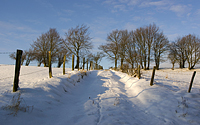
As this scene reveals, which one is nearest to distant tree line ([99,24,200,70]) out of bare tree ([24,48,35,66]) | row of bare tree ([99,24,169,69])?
row of bare tree ([99,24,169,69])

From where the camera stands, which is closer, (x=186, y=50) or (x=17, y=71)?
(x=17, y=71)

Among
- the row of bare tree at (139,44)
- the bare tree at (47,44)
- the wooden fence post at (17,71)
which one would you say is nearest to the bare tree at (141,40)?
the row of bare tree at (139,44)

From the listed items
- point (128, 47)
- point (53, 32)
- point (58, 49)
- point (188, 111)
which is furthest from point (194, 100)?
point (53, 32)

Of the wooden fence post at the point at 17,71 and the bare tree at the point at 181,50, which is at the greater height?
the bare tree at the point at 181,50

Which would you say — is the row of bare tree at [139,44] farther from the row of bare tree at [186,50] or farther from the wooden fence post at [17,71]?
the wooden fence post at [17,71]

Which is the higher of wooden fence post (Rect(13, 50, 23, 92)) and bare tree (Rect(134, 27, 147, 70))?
bare tree (Rect(134, 27, 147, 70))

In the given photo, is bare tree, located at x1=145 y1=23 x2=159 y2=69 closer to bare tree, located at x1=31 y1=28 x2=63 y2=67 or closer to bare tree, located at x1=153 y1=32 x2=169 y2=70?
bare tree, located at x1=153 y1=32 x2=169 y2=70

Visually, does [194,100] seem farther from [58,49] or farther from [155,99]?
[58,49]

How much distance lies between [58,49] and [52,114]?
30.1m

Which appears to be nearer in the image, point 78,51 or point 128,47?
point 78,51

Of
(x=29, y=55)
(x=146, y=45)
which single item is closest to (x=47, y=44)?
(x=29, y=55)

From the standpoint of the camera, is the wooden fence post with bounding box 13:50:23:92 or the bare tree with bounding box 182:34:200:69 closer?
the wooden fence post with bounding box 13:50:23:92

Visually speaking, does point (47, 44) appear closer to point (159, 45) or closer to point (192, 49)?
point (159, 45)

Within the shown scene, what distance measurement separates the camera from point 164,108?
15.7ft
